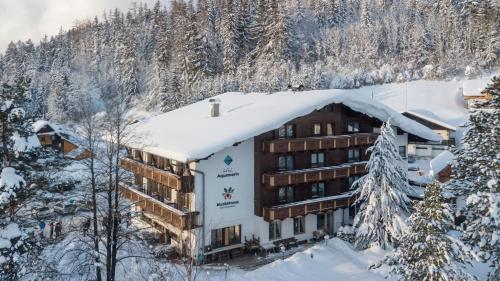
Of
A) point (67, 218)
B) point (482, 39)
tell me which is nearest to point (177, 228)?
point (67, 218)

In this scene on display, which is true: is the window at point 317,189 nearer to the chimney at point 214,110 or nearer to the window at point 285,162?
the window at point 285,162

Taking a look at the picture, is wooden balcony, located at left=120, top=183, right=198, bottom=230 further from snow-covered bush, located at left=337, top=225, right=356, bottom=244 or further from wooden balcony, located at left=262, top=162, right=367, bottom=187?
snow-covered bush, located at left=337, top=225, right=356, bottom=244

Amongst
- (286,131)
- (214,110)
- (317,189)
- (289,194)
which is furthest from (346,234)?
(214,110)

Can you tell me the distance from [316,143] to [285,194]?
365 centimetres

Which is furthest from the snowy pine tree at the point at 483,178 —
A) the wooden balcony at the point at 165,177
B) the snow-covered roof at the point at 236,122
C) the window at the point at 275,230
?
the wooden balcony at the point at 165,177

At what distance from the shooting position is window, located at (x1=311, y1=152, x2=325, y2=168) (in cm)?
2851

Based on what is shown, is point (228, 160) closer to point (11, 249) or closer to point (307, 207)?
point (307, 207)

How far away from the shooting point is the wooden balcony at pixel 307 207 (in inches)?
1005

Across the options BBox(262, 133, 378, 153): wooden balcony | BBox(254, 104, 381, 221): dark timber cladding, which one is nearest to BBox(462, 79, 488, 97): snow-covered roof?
BBox(254, 104, 381, 221): dark timber cladding

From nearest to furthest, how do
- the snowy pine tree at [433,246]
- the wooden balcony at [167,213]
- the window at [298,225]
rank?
the snowy pine tree at [433,246]
the wooden balcony at [167,213]
the window at [298,225]

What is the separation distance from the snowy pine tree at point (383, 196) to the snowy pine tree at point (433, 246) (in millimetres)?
7488

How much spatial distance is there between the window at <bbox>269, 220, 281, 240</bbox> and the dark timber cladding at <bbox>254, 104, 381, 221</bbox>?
1.31 m

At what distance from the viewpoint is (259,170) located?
26469mm

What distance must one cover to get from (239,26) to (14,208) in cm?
7889
